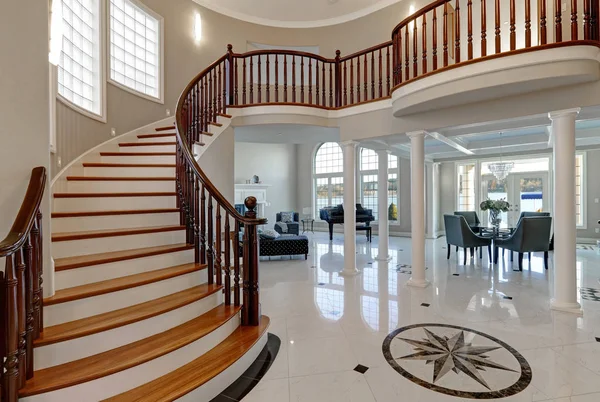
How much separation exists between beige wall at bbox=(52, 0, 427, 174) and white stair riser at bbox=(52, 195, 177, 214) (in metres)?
0.91

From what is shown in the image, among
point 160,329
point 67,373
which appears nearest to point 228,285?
point 160,329

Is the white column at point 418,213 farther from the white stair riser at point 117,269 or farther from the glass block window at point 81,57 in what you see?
the glass block window at point 81,57

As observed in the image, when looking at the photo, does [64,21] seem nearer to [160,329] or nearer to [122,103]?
[122,103]

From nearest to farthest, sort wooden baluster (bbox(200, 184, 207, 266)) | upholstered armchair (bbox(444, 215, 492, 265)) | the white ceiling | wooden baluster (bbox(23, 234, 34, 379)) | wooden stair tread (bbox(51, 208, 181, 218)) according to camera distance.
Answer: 1. wooden baluster (bbox(23, 234, 34, 379))
2. wooden stair tread (bbox(51, 208, 181, 218))
3. wooden baluster (bbox(200, 184, 207, 266))
4. upholstered armchair (bbox(444, 215, 492, 265))
5. the white ceiling

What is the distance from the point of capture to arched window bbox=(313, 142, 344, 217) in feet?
41.5

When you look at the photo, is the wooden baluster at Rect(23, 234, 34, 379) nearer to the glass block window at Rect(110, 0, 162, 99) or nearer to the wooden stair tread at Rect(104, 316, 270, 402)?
the wooden stair tread at Rect(104, 316, 270, 402)

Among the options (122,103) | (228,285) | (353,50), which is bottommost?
(228,285)

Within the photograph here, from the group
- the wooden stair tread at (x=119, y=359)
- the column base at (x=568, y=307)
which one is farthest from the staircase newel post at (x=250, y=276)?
the column base at (x=568, y=307)

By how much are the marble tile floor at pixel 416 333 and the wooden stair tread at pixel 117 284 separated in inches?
42.5

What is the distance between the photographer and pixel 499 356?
2656 mm

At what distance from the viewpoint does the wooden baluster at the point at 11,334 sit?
1387 mm

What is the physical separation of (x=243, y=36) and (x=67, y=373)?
23.9ft

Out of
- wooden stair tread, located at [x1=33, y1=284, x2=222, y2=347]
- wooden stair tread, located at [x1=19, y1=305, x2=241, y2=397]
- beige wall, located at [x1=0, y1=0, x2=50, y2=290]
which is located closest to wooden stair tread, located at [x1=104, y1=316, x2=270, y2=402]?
wooden stair tread, located at [x1=19, y1=305, x2=241, y2=397]

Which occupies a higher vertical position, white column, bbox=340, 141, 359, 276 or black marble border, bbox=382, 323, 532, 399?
white column, bbox=340, 141, 359, 276
